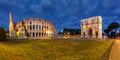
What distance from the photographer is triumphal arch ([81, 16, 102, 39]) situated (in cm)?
11662

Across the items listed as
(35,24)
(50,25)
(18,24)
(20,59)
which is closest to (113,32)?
(50,25)

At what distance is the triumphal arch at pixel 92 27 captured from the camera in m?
117

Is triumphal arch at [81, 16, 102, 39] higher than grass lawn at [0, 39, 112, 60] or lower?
higher

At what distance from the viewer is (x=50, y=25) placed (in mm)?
122938

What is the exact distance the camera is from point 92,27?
123000 millimetres

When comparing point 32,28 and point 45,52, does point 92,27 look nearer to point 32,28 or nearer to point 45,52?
point 32,28

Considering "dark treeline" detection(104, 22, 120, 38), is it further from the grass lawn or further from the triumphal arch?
the grass lawn

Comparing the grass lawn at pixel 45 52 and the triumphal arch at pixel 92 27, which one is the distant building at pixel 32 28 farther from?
the grass lawn at pixel 45 52

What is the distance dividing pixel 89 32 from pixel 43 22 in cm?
3707

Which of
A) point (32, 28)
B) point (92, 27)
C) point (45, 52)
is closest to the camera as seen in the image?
point (45, 52)

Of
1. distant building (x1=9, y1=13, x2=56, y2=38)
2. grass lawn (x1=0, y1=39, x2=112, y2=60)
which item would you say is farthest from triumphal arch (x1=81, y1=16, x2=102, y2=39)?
grass lawn (x1=0, y1=39, x2=112, y2=60)

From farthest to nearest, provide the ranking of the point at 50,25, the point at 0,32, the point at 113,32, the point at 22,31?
1. the point at 113,32
2. the point at 50,25
3. the point at 22,31
4. the point at 0,32

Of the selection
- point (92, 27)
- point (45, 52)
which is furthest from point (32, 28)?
point (45, 52)

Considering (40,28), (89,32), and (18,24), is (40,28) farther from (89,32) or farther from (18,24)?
(89,32)
